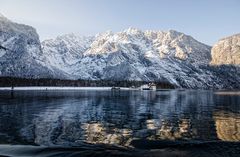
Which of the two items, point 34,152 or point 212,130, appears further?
point 212,130

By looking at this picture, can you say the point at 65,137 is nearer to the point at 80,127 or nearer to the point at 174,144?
the point at 80,127

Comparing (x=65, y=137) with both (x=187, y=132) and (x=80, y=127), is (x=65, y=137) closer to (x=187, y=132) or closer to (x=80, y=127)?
(x=80, y=127)

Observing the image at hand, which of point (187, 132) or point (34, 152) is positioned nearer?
point (34, 152)

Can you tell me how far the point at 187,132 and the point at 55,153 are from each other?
22449 mm

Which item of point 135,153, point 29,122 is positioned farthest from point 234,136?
point 29,122

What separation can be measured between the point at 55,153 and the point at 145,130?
20.5 metres

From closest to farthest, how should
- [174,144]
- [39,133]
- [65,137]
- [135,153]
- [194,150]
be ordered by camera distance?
1. [135,153]
2. [194,150]
3. [174,144]
4. [65,137]
5. [39,133]

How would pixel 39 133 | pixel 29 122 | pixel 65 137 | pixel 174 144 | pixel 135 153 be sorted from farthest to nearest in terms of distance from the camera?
1. pixel 29 122
2. pixel 39 133
3. pixel 65 137
4. pixel 174 144
5. pixel 135 153

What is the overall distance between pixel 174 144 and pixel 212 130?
616 inches

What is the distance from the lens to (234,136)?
152ft

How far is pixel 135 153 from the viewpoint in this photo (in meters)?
33.8

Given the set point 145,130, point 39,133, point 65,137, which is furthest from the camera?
point 145,130

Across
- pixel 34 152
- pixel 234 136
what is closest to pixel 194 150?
pixel 234 136

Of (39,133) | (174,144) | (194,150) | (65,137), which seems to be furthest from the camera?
(39,133)
